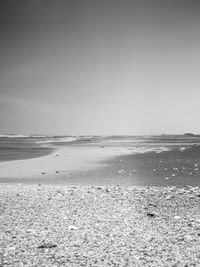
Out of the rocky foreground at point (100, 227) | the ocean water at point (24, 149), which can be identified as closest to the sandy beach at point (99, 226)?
the rocky foreground at point (100, 227)

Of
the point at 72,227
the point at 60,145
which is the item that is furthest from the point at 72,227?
the point at 60,145

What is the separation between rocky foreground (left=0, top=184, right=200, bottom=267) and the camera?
20.1 feet

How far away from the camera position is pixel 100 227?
7.96 metres

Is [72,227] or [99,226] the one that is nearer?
[72,227]

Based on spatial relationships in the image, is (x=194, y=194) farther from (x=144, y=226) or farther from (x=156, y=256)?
(x=156, y=256)

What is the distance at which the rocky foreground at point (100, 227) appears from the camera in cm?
612

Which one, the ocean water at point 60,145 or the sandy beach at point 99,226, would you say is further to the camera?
the ocean water at point 60,145

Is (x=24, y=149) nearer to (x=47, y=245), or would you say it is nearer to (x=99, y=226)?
(x=99, y=226)

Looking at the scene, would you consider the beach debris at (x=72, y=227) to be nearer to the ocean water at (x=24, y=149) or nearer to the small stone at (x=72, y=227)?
the small stone at (x=72, y=227)

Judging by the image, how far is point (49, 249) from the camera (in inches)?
259

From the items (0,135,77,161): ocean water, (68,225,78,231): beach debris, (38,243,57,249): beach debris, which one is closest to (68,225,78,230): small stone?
(68,225,78,231): beach debris

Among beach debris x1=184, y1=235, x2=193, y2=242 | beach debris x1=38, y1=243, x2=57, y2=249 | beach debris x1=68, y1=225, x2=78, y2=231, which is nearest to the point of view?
beach debris x1=38, y1=243, x2=57, y2=249

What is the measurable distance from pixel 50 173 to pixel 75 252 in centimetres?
1265

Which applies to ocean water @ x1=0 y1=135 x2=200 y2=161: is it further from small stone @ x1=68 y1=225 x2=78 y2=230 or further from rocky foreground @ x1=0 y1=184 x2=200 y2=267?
small stone @ x1=68 y1=225 x2=78 y2=230
